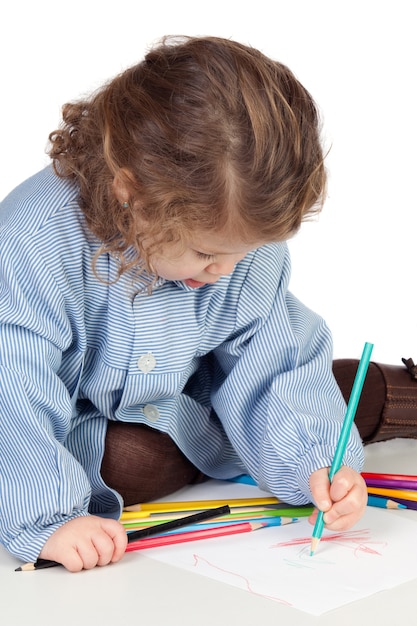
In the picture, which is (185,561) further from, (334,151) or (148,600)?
(334,151)

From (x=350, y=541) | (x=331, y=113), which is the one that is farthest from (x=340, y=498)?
(x=331, y=113)

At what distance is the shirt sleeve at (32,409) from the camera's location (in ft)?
3.53

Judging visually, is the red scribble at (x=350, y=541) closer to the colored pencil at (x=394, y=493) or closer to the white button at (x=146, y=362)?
the colored pencil at (x=394, y=493)

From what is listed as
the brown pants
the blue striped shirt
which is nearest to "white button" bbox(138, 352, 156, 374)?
the blue striped shirt

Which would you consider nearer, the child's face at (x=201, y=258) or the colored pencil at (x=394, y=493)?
the child's face at (x=201, y=258)

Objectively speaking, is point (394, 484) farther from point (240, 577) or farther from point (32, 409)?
point (32, 409)

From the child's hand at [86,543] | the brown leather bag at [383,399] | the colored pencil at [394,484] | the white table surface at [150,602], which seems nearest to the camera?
the white table surface at [150,602]

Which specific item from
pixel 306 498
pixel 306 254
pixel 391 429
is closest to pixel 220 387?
pixel 306 498

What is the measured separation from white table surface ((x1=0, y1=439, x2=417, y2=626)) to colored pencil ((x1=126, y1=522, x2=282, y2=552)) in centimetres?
2

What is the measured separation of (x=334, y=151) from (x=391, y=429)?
89 cm

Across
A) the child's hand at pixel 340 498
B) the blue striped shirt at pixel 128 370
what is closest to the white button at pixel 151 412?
the blue striped shirt at pixel 128 370

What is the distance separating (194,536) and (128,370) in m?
0.19

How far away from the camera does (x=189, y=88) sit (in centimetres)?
105

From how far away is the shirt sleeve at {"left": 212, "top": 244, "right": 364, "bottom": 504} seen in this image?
1204 millimetres
